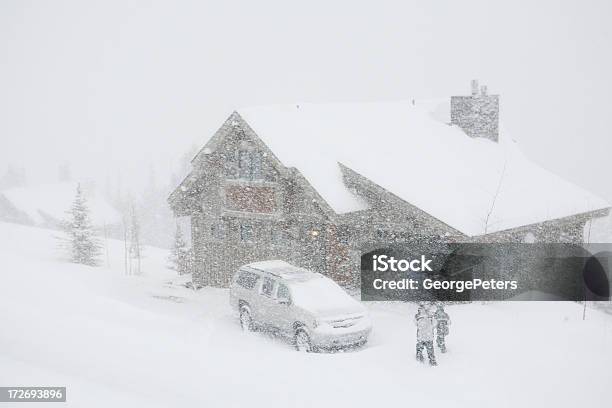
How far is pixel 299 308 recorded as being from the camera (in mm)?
14633

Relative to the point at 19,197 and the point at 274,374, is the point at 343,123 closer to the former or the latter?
the point at 274,374

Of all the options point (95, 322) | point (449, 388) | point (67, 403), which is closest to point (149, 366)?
point (67, 403)

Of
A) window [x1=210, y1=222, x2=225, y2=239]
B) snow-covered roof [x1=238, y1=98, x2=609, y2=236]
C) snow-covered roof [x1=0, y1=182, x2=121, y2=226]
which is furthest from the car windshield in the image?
snow-covered roof [x1=0, y1=182, x2=121, y2=226]

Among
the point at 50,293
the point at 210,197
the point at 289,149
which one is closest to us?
the point at 50,293

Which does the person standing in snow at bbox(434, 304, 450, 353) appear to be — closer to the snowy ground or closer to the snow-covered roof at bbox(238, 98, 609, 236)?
the snowy ground

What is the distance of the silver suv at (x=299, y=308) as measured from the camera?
14.2 m

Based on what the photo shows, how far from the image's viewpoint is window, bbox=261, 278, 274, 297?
15.8 metres

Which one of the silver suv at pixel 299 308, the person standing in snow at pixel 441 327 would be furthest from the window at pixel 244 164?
the person standing in snow at pixel 441 327

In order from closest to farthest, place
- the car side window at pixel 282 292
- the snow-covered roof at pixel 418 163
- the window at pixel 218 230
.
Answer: the car side window at pixel 282 292 < the snow-covered roof at pixel 418 163 < the window at pixel 218 230

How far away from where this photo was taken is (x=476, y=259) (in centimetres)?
1906

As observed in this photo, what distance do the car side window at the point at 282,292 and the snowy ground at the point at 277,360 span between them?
4.04 ft

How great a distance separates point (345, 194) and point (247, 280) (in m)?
5.46

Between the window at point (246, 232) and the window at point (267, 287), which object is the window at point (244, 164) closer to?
the window at point (246, 232)

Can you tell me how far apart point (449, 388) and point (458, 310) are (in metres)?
5.88
